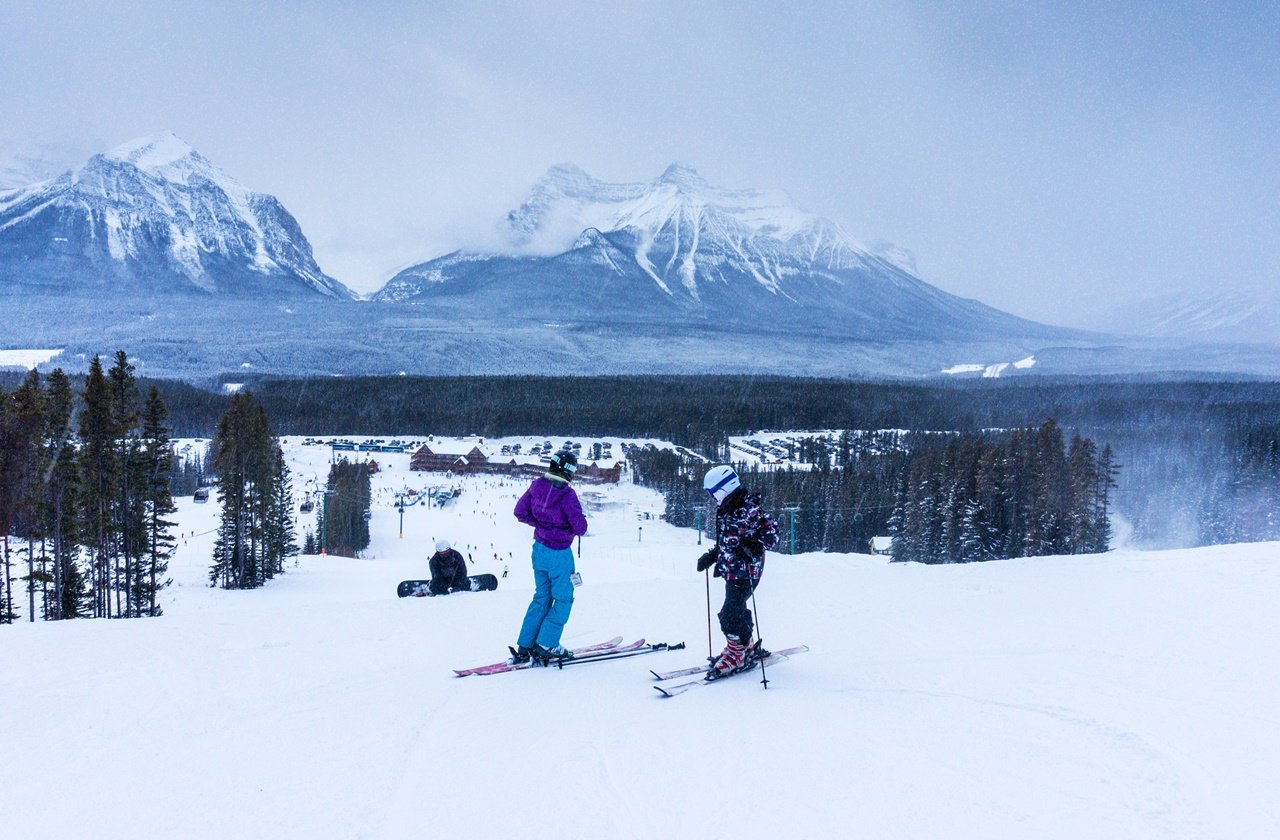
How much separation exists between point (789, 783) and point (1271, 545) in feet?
39.5

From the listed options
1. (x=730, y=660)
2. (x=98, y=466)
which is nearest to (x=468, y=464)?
(x=98, y=466)

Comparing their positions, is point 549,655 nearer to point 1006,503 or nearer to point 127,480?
point 127,480

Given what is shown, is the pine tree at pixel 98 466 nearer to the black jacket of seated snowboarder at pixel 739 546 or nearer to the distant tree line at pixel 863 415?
the black jacket of seated snowboarder at pixel 739 546

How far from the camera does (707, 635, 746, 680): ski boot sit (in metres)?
6.29

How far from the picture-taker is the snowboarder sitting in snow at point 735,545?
6168 millimetres

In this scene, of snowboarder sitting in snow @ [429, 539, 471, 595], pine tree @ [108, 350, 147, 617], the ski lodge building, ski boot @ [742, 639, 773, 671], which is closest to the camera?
ski boot @ [742, 639, 773, 671]

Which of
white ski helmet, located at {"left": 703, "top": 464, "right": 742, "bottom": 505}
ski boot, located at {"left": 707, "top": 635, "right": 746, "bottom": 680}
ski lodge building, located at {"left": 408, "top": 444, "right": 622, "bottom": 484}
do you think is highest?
white ski helmet, located at {"left": 703, "top": 464, "right": 742, "bottom": 505}

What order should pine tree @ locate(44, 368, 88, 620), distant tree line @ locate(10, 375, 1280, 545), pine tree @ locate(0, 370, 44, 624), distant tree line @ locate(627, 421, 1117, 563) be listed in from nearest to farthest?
pine tree @ locate(0, 370, 44, 624)
pine tree @ locate(44, 368, 88, 620)
distant tree line @ locate(627, 421, 1117, 563)
distant tree line @ locate(10, 375, 1280, 545)

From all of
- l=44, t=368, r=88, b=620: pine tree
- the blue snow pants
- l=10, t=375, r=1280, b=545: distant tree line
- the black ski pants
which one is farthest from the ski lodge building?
the black ski pants

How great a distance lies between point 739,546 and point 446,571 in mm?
6840

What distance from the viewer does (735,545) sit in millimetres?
6211

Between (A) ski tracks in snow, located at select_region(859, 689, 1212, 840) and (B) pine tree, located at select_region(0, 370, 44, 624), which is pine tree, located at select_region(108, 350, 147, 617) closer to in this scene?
(B) pine tree, located at select_region(0, 370, 44, 624)

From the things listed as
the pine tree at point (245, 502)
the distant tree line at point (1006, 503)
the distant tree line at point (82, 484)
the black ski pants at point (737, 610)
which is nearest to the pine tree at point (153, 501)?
the distant tree line at point (82, 484)

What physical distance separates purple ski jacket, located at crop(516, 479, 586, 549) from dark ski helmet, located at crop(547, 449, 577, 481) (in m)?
0.08
